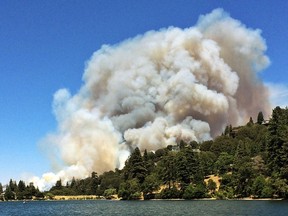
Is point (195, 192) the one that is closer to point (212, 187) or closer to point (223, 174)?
point (212, 187)

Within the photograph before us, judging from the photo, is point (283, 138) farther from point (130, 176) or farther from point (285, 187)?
point (130, 176)

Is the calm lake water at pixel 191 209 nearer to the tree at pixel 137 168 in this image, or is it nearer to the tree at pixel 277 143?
the tree at pixel 277 143

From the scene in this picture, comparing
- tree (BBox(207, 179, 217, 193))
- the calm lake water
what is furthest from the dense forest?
the calm lake water

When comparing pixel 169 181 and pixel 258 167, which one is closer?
pixel 258 167

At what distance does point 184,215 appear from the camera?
6919cm

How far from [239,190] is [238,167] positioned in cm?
758

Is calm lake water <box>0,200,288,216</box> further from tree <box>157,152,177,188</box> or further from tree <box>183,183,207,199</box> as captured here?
tree <box>157,152,177,188</box>

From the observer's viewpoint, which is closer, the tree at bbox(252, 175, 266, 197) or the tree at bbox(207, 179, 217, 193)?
the tree at bbox(252, 175, 266, 197)

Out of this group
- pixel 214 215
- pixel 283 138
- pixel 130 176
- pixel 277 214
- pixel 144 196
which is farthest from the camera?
pixel 130 176

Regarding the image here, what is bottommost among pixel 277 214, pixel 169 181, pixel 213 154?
pixel 277 214

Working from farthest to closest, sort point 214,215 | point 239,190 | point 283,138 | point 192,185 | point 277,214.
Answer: point 192,185
point 239,190
point 283,138
point 214,215
point 277,214

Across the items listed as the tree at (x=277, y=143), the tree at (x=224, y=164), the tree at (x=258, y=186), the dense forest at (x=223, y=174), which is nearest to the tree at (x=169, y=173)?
the dense forest at (x=223, y=174)

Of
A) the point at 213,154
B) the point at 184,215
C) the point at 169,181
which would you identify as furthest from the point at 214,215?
the point at 213,154

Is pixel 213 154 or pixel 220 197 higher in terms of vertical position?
pixel 213 154
